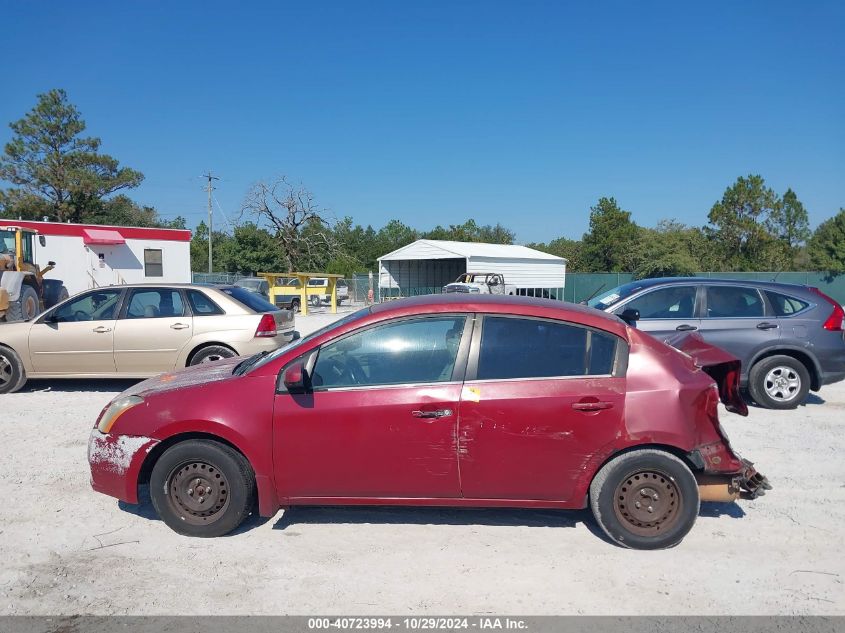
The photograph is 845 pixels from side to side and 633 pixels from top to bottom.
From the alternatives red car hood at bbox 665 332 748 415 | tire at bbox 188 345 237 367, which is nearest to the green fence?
tire at bbox 188 345 237 367

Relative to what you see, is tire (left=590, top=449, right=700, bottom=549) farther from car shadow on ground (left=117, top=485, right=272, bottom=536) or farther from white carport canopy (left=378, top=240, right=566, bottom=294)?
white carport canopy (left=378, top=240, right=566, bottom=294)

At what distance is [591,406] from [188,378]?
2852mm

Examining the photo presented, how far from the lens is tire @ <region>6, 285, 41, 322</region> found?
13016 millimetres

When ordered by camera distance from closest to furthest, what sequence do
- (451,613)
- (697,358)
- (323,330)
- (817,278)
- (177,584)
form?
(451,613)
(177,584)
(323,330)
(697,358)
(817,278)

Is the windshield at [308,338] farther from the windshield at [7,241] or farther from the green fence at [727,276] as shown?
the green fence at [727,276]

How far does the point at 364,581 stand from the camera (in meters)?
3.56

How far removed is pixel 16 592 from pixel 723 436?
439cm

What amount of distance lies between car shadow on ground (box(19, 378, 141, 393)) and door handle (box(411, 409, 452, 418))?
651 centimetres

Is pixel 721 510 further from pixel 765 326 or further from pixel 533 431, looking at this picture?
pixel 765 326

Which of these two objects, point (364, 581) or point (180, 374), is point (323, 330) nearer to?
point (180, 374)

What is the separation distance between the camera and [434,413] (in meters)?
3.87

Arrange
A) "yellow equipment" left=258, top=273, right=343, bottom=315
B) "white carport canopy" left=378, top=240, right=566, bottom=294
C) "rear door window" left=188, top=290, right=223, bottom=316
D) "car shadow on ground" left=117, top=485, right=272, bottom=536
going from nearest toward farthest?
"car shadow on ground" left=117, top=485, right=272, bottom=536 < "rear door window" left=188, top=290, right=223, bottom=316 < "yellow equipment" left=258, top=273, right=343, bottom=315 < "white carport canopy" left=378, top=240, right=566, bottom=294

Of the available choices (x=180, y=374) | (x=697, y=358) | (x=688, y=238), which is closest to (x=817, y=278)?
(x=688, y=238)

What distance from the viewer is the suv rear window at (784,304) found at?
307 inches
